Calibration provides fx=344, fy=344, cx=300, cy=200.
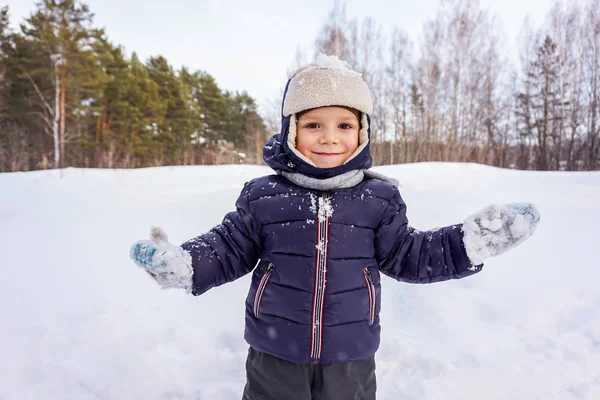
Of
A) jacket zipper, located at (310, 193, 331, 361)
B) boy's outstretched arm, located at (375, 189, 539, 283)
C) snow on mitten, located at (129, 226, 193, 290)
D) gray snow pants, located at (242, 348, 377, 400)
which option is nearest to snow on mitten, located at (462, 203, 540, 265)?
boy's outstretched arm, located at (375, 189, 539, 283)

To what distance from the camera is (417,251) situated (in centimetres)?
124

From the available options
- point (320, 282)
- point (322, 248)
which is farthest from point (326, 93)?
point (320, 282)

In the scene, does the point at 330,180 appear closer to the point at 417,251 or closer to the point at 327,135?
the point at 327,135

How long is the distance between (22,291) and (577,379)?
3.67m

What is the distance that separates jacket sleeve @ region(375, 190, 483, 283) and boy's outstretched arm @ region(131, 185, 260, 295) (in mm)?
482

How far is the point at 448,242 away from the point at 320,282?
0.47 m

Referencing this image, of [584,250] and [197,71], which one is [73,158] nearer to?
[197,71]

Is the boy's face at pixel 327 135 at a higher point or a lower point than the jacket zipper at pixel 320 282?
higher

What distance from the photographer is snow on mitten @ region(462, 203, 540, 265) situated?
1.09m

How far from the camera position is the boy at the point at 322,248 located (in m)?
1.16

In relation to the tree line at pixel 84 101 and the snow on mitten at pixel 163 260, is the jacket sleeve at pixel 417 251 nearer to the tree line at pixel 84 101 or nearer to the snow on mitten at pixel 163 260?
the snow on mitten at pixel 163 260

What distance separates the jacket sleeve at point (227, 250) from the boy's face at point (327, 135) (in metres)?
0.30

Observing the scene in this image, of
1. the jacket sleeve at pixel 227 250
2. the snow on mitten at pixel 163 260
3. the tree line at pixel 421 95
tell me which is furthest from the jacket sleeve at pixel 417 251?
the tree line at pixel 421 95

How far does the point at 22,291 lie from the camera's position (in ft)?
8.66
